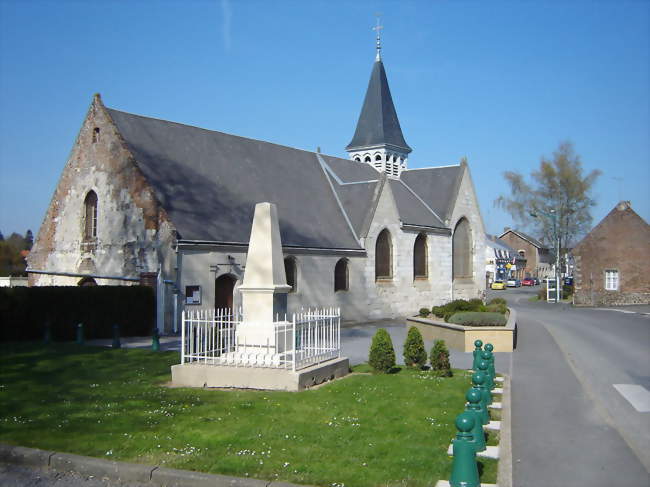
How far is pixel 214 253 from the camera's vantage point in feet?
72.2

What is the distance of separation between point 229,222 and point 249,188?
3.19 meters

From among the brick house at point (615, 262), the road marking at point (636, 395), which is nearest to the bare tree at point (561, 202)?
the brick house at point (615, 262)

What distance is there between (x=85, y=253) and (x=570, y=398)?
20.0 m

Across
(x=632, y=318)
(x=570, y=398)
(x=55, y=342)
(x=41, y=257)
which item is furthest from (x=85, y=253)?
(x=632, y=318)

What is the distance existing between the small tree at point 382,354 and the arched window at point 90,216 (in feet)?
53.0

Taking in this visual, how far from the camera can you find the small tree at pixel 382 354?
12875 mm

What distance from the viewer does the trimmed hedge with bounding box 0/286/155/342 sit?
19.2 meters

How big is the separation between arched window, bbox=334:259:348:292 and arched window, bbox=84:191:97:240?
10558 millimetres

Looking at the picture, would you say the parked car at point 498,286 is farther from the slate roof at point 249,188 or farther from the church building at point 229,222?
the slate roof at point 249,188

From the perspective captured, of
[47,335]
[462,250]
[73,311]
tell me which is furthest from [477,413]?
[462,250]

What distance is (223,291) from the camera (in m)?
22.8

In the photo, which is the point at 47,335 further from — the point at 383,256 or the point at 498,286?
the point at 498,286

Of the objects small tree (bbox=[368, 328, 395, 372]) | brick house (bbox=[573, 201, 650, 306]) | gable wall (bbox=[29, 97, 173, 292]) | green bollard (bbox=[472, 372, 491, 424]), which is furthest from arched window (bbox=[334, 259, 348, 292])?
brick house (bbox=[573, 201, 650, 306])

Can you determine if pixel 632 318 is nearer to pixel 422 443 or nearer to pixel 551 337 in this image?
pixel 551 337
